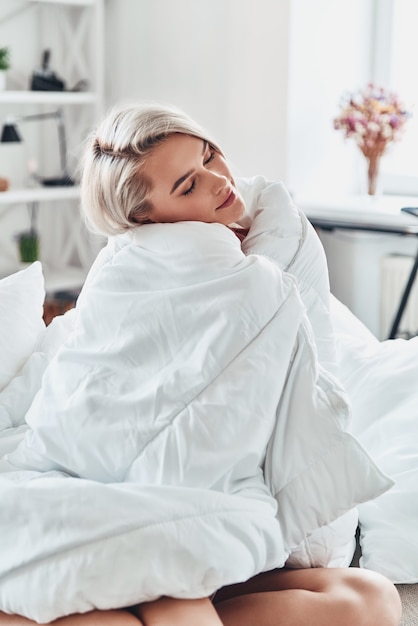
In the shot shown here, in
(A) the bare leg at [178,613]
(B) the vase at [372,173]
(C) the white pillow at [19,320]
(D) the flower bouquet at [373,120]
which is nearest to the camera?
(A) the bare leg at [178,613]

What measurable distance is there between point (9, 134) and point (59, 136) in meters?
0.45

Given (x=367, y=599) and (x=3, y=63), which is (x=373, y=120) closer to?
(x=3, y=63)

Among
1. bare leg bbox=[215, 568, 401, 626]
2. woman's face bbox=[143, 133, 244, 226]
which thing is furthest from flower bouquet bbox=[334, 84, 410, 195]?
bare leg bbox=[215, 568, 401, 626]

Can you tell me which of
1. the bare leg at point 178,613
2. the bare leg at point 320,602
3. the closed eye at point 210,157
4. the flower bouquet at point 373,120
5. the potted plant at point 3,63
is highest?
the potted plant at point 3,63

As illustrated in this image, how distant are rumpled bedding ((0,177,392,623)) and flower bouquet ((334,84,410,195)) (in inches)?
72.6

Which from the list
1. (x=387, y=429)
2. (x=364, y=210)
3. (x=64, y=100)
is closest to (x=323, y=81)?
(x=364, y=210)

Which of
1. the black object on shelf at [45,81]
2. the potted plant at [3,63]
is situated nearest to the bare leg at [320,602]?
the potted plant at [3,63]

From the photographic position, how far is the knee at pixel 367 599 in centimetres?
131

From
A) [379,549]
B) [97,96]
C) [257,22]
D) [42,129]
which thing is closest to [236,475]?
[379,549]

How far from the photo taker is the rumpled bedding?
3.91ft

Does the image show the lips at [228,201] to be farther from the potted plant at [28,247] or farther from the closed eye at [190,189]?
the potted plant at [28,247]

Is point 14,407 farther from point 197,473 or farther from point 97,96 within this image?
point 97,96

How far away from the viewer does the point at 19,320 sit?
5.96 feet

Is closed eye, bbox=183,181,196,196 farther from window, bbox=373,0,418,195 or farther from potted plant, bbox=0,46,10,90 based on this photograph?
potted plant, bbox=0,46,10,90
